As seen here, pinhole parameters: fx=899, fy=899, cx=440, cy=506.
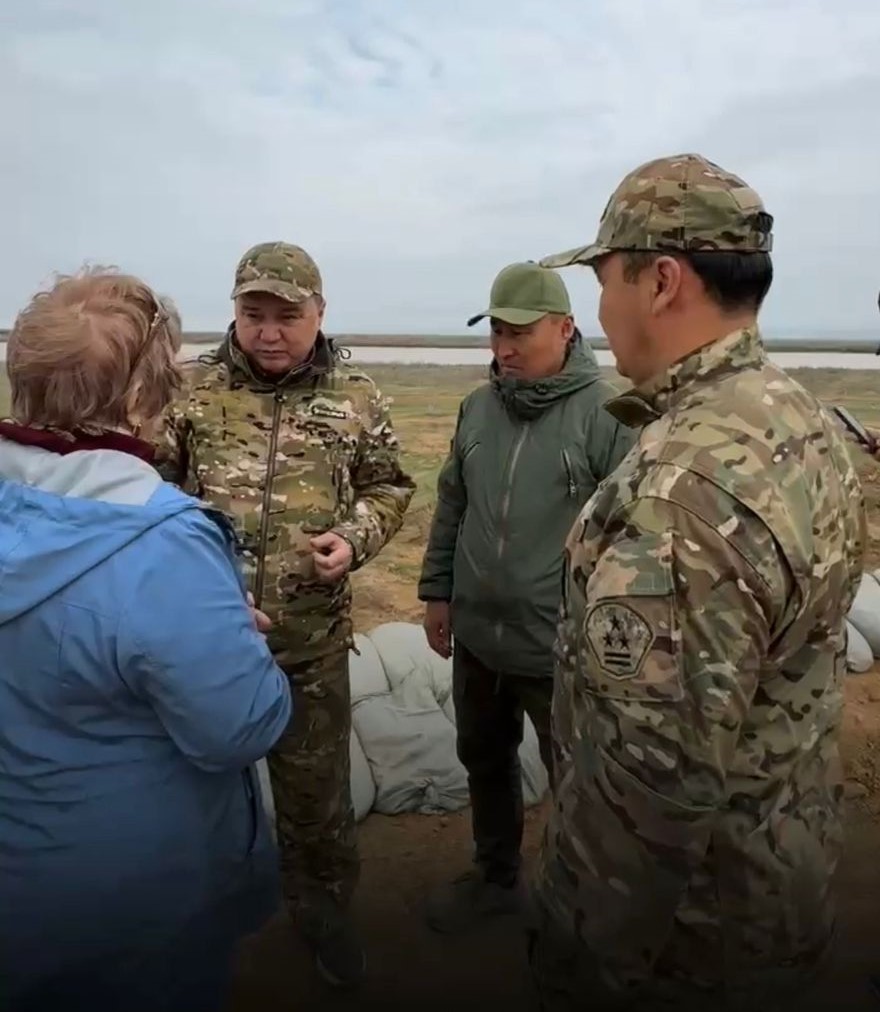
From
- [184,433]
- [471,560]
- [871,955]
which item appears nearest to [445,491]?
[471,560]

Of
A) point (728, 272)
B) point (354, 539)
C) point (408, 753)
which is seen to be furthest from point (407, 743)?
point (728, 272)

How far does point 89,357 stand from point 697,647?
81 centimetres

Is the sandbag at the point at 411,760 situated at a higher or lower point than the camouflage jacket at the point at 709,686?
lower

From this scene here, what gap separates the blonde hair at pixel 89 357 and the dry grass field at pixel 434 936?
0.96ft

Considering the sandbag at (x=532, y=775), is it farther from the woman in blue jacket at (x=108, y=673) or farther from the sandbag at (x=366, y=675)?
the woman in blue jacket at (x=108, y=673)

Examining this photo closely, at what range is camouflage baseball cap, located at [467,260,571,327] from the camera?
2.05 meters

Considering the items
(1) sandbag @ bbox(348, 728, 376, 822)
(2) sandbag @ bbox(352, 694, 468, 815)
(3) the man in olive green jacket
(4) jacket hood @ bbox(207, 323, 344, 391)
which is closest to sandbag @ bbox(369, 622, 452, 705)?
(2) sandbag @ bbox(352, 694, 468, 815)

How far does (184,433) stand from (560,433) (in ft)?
2.79

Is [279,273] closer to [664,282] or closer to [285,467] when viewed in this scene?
[285,467]

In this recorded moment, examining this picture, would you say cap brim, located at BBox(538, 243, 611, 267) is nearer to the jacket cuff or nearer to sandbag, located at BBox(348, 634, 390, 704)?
the jacket cuff

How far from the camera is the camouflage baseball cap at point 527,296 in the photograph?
6.74 feet

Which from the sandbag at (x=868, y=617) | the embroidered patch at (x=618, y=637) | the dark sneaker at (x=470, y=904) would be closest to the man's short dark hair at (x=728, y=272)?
the embroidered patch at (x=618, y=637)

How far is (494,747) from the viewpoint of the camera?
2.33 meters

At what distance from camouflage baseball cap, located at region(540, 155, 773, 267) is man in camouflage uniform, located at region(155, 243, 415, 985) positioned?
0.99 metres
